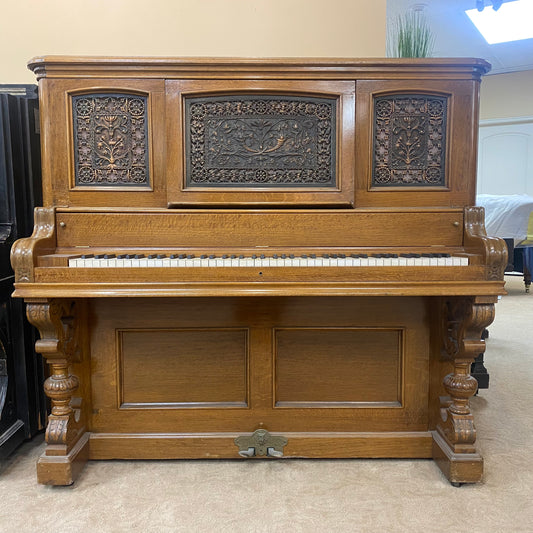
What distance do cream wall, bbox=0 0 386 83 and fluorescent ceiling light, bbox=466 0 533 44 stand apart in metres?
3.74

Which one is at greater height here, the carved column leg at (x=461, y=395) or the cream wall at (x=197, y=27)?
the cream wall at (x=197, y=27)

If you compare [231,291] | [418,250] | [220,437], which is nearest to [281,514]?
[220,437]

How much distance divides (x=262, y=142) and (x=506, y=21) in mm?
5749

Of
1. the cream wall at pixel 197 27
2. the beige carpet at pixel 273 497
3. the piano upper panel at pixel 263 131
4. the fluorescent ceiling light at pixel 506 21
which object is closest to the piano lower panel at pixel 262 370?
the beige carpet at pixel 273 497

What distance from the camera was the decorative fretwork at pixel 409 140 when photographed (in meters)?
1.89

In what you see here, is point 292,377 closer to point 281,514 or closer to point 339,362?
point 339,362

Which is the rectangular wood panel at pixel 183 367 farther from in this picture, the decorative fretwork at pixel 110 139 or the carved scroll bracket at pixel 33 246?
the decorative fretwork at pixel 110 139

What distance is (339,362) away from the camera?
78.3 inches

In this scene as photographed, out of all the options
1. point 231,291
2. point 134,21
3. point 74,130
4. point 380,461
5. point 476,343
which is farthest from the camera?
point 134,21

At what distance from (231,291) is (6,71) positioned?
2028 mm

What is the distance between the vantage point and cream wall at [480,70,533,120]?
7465mm

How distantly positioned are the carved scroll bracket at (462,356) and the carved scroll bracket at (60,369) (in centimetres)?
149

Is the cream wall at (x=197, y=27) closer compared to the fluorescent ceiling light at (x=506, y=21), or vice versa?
the cream wall at (x=197, y=27)

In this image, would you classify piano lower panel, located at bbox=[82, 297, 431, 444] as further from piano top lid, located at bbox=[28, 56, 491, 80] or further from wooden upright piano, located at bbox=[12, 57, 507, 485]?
piano top lid, located at bbox=[28, 56, 491, 80]
